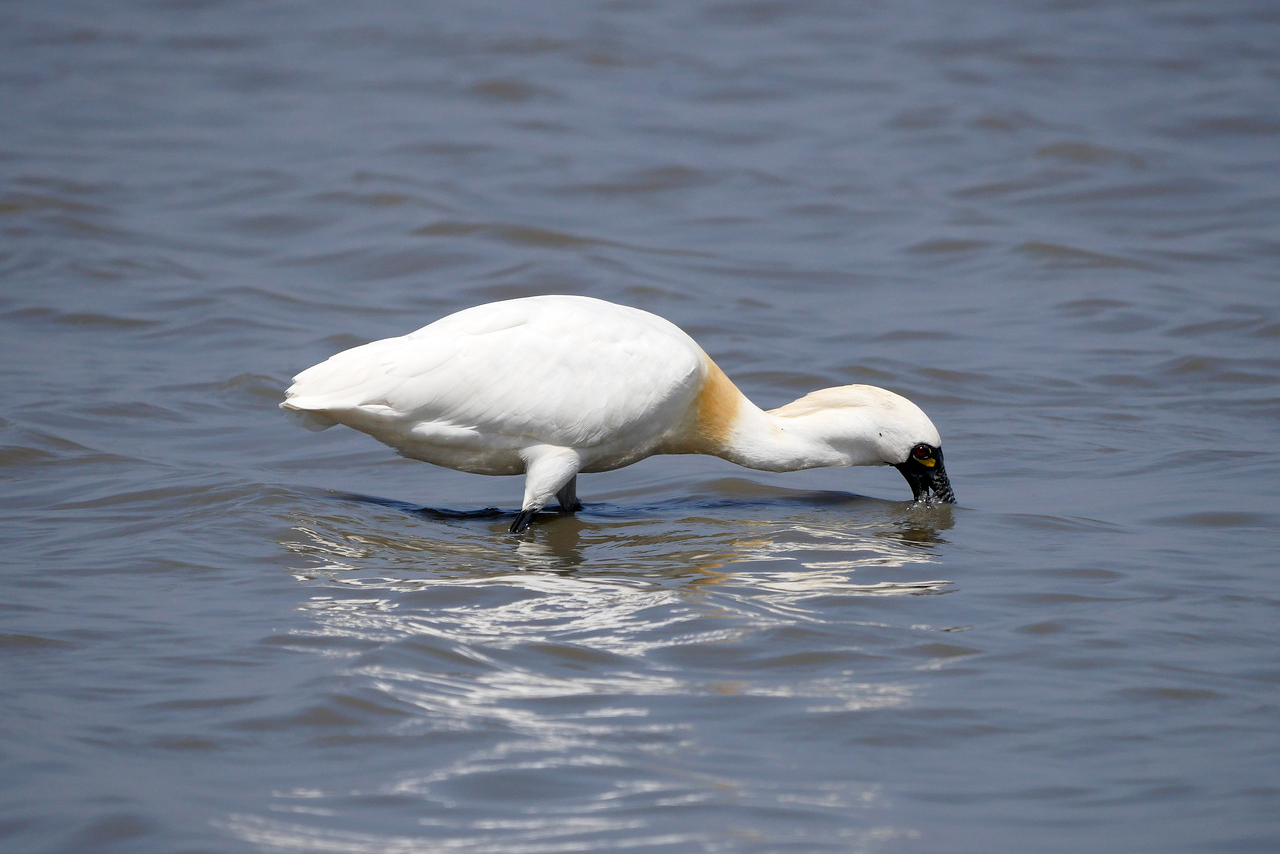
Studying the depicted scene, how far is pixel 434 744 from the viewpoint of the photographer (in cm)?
557

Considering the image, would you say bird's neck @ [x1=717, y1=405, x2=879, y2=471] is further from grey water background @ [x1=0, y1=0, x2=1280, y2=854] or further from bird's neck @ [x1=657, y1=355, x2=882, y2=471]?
grey water background @ [x1=0, y1=0, x2=1280, y2=854]

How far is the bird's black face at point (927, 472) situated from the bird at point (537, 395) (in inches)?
3.6

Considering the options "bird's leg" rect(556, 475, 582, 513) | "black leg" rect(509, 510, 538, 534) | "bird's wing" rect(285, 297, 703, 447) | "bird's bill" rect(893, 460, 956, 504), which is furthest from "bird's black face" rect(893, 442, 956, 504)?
"black leg" rect(509, 510, 538, 534)

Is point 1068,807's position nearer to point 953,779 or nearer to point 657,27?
point 953,779

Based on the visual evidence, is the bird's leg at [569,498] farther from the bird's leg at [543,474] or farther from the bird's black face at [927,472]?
the bird's black face at [927,472]

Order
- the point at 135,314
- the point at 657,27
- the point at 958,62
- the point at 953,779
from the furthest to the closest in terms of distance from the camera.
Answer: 1. the point at 657,27
2. the point at 958,62
3. the point at 135,314
4. the point at 953,779

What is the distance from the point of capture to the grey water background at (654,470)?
536cm

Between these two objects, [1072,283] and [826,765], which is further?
[1072,283]

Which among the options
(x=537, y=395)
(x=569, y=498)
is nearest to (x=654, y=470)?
(x=569, y=498)

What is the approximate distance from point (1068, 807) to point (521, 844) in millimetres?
1826

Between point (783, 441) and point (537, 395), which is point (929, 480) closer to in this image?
point (783, 441)

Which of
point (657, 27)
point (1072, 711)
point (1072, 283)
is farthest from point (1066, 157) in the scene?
point (1072, 711)

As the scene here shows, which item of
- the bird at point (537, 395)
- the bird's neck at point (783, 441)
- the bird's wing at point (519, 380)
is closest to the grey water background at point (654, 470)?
the bird's neck at point (783, 441)

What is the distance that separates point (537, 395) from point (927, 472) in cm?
236
